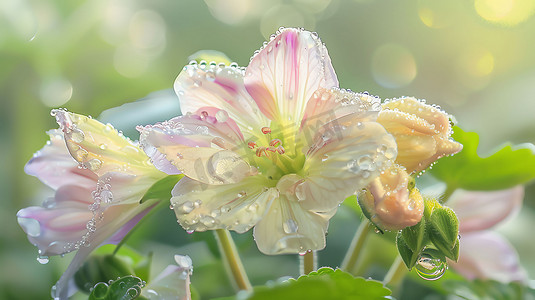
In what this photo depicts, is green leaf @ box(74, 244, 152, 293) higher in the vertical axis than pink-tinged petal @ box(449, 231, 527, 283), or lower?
lower

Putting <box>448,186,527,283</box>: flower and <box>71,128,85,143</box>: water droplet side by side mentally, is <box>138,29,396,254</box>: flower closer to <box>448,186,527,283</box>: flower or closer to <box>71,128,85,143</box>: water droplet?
<box>71,128,85,143</box>: water droplet

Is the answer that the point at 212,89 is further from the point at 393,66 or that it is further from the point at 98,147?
the point at 393,66

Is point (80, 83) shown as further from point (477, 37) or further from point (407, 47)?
point (477, 37)

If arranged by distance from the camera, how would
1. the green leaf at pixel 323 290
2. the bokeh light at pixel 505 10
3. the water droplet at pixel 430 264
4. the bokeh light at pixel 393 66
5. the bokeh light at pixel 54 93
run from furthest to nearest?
the bokeh light at pixel 393 66, the bokeh light at pixel 505 10, the bokeh light at pixel 54 93, the water droplet at pixel 430 264, the green leaf at pixel 323 290

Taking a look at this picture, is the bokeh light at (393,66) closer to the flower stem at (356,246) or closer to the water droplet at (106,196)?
the flower stem at (356,246)

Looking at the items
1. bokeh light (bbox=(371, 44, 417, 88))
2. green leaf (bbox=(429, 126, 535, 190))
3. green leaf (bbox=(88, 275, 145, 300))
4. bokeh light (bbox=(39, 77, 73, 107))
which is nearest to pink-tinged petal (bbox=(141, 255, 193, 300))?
green leaf (bbox=(88, 275, 145, 300))

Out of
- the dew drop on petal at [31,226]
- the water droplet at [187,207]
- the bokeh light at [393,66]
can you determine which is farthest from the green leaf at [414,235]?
the bokeh light at [393,66]
